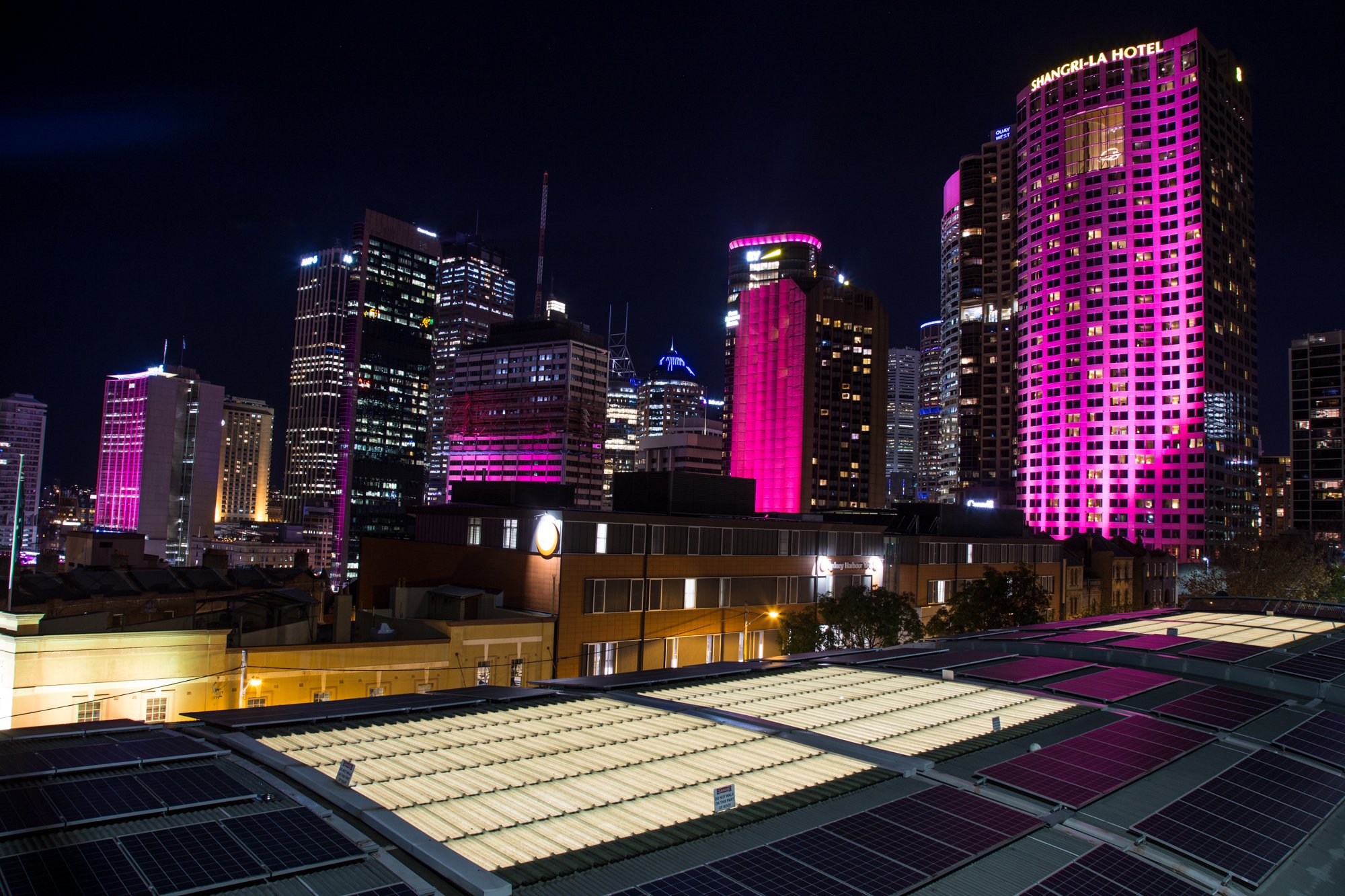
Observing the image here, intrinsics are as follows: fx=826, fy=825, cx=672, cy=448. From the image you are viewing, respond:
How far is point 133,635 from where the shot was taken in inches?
1363

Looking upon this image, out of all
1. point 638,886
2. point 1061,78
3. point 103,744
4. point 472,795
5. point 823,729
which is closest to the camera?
point 638,886

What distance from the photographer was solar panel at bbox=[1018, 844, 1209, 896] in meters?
11.3

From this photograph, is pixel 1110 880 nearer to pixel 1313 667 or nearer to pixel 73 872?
pixel 73 872

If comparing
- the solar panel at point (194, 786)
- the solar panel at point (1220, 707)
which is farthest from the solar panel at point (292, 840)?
the solar panel at point (1220, 707)

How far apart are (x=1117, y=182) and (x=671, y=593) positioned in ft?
562

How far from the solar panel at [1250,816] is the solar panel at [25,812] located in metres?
16.1

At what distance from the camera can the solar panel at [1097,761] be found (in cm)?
1501

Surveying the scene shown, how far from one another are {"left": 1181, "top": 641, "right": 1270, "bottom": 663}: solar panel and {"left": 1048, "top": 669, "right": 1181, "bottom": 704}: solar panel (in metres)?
4.13

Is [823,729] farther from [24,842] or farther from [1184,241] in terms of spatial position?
[1184,241]

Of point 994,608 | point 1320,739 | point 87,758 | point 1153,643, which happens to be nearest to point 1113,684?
point 1320,739

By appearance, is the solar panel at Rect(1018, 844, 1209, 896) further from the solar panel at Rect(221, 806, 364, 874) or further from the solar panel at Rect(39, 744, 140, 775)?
the solar panel at Rect(39, 744, 140, 775)

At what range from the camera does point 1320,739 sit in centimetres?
2039

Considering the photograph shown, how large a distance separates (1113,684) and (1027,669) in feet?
8.99

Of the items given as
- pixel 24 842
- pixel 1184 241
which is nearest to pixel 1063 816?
pixel 24 842
